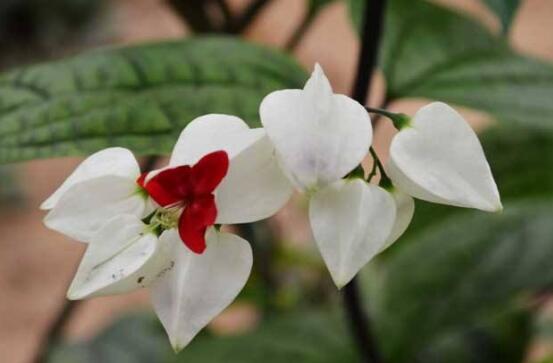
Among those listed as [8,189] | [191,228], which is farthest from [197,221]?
[8,189]

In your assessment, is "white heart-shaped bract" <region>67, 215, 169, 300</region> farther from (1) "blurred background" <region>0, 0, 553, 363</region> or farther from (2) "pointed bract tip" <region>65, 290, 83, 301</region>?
(1) "blurred background" <region>0, 0, 553, 363</region>

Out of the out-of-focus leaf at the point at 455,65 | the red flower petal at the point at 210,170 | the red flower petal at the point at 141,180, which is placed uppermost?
the red flower petal at the point at 210,170

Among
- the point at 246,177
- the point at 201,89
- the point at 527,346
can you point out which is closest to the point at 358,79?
the point at 201,89

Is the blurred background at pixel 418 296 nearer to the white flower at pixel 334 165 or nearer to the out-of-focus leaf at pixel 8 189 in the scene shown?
the white flower at pixel 334 165

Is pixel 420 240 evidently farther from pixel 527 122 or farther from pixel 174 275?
pixel 174 275

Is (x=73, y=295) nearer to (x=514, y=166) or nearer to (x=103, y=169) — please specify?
(x=103, y=169)

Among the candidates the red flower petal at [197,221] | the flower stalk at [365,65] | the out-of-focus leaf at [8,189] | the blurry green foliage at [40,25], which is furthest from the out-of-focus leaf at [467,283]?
the blurry green foliage at [40,25]
